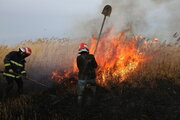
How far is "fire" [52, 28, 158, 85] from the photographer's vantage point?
23.5 ft

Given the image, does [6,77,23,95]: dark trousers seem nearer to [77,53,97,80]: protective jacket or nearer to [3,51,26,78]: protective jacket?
[3,51,26,78]: protective jacket

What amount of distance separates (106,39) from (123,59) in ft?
5.41

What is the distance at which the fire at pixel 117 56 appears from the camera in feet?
23.5

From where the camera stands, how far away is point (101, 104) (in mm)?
5613

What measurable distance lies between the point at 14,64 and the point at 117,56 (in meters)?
4.57

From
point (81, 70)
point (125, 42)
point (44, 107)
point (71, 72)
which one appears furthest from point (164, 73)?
point (44, 107)

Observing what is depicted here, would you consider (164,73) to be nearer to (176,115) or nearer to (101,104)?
(176,115)

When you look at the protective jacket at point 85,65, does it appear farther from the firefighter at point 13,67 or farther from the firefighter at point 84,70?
the firefighter at point 13,67

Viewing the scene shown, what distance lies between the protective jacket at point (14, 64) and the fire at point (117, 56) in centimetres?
205

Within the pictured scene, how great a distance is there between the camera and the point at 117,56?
8156mm

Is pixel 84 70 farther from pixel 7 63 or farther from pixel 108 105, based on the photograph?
pixel 7 63

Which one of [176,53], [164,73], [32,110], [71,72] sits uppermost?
[176,53]

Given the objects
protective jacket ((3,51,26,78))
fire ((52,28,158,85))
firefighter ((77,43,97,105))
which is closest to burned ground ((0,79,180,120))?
firefighter ((77,43,97,105))

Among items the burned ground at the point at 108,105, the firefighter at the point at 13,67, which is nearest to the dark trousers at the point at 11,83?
the firefighter at the point at 13,67
